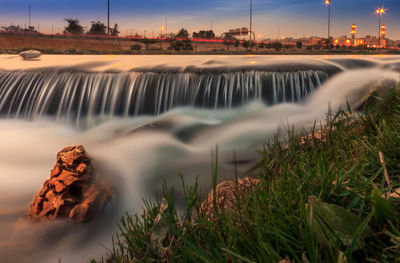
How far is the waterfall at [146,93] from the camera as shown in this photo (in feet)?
31.4

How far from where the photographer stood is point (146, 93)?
1002 cm

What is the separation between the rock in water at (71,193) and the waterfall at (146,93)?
4.85 m

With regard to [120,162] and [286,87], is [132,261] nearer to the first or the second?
[120,162]

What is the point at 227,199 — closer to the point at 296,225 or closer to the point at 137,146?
the point at 296,225

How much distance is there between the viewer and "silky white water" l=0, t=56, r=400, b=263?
455cm

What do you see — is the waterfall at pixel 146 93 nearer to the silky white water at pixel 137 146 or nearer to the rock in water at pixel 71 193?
the silky white water at pixel 137 146

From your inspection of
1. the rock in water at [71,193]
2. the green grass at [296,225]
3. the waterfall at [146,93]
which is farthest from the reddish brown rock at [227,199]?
the waterfall at [146,93]

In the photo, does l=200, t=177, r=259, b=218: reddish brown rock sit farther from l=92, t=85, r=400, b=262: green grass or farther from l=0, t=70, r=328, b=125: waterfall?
l=0, t=70, r=328, b=125: waterfall

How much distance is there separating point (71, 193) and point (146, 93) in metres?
5.64

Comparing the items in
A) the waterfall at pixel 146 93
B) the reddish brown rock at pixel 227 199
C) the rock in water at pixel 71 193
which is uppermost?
the waterfall at pixel 146 93

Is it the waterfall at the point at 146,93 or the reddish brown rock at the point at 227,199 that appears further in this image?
the waterfall at the point at 146,93

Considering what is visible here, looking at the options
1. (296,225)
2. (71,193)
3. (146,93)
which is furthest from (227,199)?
(146,93)

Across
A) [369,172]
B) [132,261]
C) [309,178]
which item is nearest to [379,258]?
[309,178]

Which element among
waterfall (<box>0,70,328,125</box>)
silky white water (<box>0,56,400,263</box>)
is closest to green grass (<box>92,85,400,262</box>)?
silky white water (<box>0,56,400,263</box>)
